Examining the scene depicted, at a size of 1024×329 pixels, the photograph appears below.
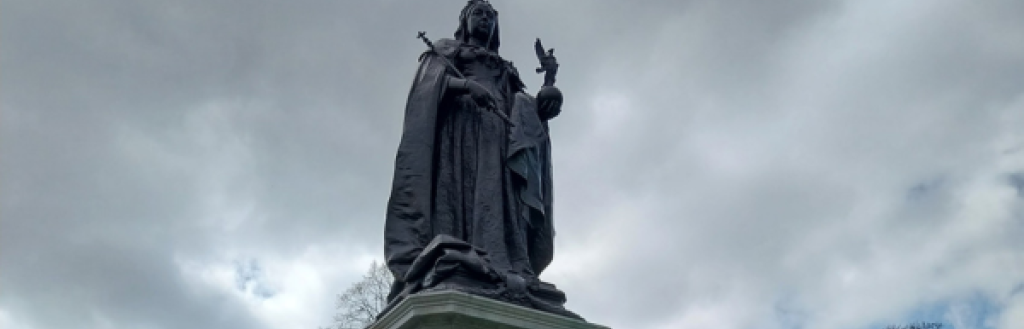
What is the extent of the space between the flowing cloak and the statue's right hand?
249 millimetres

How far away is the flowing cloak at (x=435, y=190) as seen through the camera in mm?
6648

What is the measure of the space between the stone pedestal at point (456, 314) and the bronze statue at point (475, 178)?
0.28 meters

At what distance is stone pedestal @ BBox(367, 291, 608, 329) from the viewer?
5.96m

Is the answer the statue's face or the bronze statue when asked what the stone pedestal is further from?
the statue's face

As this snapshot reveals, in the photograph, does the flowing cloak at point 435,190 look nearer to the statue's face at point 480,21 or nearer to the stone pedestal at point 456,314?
the statue's face at point 480,21

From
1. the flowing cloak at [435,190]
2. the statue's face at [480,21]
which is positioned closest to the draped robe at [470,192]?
the flowing cloak at [435,190]

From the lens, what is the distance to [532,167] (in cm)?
796

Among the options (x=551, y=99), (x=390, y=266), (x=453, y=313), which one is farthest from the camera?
(x=551, y=99)

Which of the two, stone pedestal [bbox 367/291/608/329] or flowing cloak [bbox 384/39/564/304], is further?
flowing cloak [bbox 384/39/564/304]

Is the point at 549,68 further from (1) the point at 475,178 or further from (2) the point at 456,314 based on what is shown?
→ (2) the point at 456,314

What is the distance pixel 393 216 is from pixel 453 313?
61.0 inches

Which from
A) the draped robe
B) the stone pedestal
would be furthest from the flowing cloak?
the stone pedestal

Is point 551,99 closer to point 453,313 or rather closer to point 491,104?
point 491,104

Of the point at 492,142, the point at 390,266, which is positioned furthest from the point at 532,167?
the point at 390,266
